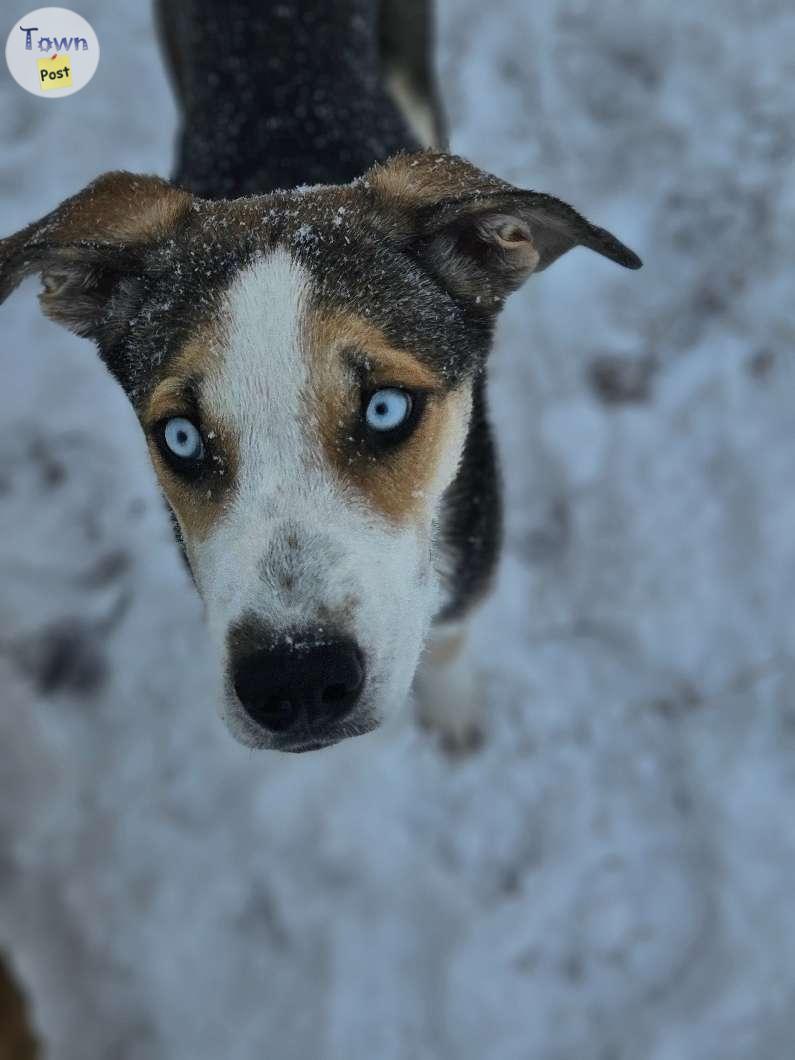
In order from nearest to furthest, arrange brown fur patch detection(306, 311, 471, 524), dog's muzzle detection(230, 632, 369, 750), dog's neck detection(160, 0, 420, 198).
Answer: dog's muzzle detection(230, 632, 369, 750) → brown fur patch detection(306, 311, 471, 524) → dog's neck detection(160, 0, 420, 198)

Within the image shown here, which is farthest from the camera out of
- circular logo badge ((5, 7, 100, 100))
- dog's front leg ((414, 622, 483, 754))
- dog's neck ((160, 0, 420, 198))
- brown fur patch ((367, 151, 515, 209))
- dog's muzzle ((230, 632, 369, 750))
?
circular logo badge ((5, 7, 100, 100))

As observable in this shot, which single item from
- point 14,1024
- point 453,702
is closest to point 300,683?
point 453,702

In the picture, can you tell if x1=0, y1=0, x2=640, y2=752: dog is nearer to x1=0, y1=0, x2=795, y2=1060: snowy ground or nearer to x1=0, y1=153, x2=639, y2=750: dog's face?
x1=0, y1=153, x2=639, y2=750: dog's face

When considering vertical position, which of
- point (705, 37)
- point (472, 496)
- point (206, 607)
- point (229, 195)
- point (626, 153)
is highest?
point (705, 37)

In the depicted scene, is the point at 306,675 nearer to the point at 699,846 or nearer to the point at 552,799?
the point at 552,799

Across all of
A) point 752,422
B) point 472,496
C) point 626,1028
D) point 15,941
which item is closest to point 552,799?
point 626,1028

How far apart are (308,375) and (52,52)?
345 centimetres

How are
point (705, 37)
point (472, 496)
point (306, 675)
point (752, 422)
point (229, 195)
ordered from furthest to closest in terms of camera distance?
point (705, 37) < point (752, 422) < point (229, 195) < point (472, 496) < point (306, 675)

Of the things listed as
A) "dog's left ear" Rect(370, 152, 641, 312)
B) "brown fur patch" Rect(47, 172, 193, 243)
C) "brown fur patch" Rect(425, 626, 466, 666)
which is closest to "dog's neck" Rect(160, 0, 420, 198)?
"brown fur patch" Rect(47, 172, 193, 243)

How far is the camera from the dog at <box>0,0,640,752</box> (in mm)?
2338

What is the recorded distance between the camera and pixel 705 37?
5.32 metres

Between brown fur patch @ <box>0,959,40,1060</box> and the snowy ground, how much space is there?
254 millimetres

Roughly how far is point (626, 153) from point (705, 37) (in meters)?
0.87

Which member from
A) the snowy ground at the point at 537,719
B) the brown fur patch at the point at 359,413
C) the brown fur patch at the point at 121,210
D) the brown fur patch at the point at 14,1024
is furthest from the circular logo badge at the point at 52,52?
the brown fur patch at the point at 14,1024
